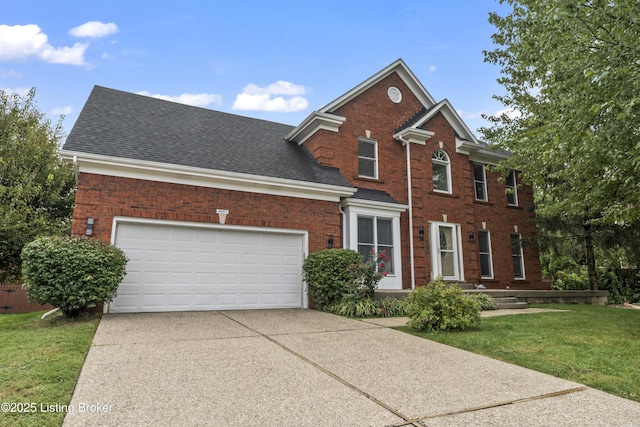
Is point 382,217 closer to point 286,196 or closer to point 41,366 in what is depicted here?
point 286,196

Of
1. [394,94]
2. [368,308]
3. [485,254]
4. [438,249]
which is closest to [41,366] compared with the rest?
[368,308]

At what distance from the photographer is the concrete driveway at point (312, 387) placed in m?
2.76

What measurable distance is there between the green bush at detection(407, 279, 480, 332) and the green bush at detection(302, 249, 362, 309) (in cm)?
252

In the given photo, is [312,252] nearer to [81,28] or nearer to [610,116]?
[610,116]

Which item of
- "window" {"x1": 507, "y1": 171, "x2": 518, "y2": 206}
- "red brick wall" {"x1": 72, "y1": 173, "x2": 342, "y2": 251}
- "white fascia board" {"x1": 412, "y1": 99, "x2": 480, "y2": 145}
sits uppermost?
"white fascia board" {"x1": 412, "y1": 99, "x2": 480, "y2": 145}

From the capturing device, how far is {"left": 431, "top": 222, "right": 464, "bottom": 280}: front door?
12.7 meters

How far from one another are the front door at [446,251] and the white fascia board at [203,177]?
155 inches

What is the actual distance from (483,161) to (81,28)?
16214 millimetres

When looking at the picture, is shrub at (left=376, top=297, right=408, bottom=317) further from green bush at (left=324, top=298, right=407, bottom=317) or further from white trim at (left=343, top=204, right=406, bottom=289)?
white trim at (left=343, top=204, right=406, bottom=289)

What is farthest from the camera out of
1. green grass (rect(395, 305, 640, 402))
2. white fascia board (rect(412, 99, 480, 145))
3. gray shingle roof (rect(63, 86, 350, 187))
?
white fascia board (rect(412, 99, 480, 145))

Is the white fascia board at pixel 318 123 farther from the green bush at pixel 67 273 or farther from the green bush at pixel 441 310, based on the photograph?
the green bush at pixel 67 273

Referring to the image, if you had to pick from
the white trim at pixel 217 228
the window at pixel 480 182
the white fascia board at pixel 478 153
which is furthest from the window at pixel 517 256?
the white trim at pixel 217 228

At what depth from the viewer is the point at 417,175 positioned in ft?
42.8

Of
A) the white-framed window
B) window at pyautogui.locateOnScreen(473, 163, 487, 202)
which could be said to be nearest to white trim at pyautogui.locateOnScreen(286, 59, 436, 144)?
the white-framed window
